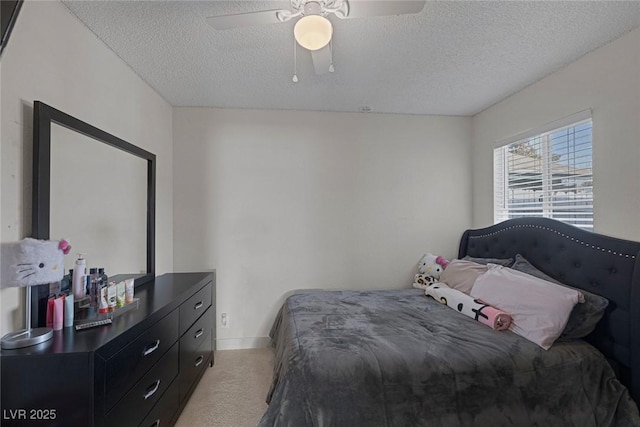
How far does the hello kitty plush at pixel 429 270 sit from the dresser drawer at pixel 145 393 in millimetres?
2308

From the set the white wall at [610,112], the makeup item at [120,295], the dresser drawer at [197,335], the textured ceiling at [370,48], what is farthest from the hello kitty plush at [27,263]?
the white wall at [610,112]

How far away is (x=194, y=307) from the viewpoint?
2.19m

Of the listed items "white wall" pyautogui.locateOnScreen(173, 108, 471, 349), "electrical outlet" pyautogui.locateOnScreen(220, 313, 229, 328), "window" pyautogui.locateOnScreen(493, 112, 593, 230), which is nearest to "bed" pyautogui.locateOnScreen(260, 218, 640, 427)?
"window" pyautogui.locateOnScreen(493, 112, 593, 230)

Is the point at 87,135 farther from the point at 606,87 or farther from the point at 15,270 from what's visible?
the point at 606,87

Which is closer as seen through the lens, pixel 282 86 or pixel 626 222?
pixel 626 222

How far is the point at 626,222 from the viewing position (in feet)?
5.78

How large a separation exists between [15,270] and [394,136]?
311 centimetres

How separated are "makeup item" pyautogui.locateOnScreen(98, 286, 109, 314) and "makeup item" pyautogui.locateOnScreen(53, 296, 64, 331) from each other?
0.61 feet

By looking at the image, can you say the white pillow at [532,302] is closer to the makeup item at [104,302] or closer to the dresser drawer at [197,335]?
the dresser drawer at [197,335]

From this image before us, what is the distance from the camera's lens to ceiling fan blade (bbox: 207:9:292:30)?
52.5 inches

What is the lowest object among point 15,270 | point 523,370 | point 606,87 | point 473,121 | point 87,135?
point 523,370

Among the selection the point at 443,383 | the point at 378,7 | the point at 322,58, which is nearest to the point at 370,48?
the point at 322,58

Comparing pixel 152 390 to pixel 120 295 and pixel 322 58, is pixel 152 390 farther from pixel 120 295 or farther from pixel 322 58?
pixel 322 58

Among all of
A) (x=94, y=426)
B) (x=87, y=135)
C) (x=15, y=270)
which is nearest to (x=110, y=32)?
(x=87, y=135)
